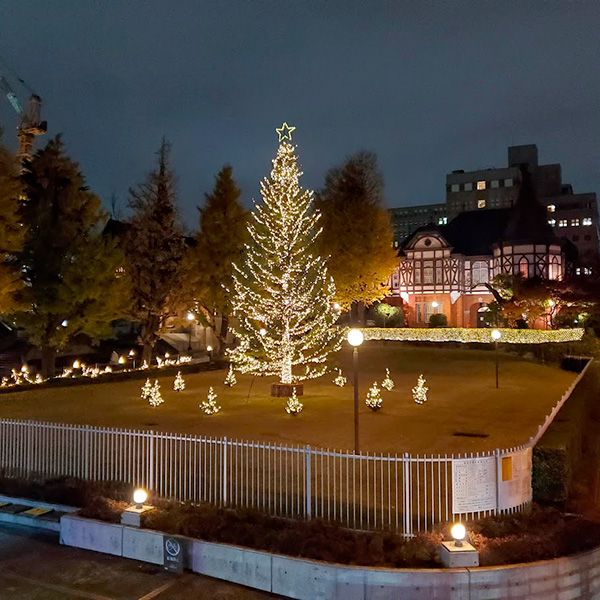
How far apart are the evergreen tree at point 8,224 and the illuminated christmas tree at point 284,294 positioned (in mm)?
8394

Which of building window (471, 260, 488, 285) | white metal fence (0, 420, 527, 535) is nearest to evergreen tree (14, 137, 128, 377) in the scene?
white metal fence (0, 420, 527, 535)

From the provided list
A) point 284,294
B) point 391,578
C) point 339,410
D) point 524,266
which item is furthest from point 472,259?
point 391,578

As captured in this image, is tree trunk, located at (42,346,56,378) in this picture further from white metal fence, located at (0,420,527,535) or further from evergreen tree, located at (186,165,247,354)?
white metal fence, located at (0,420,527,535)

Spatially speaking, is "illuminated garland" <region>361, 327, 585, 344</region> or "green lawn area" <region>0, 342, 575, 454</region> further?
"illuminated garland" <region>361, 327, 585, 344</region>

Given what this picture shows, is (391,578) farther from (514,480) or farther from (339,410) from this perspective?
(339,410)

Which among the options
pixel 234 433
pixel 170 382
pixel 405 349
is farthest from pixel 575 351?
pixel 234 433

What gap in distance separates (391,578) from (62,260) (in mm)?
21746

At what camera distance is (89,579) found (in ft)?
24.5

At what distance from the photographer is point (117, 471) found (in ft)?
33.6

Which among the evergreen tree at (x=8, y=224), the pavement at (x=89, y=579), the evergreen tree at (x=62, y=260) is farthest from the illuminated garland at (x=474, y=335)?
the pavement at (x=89, y=579)

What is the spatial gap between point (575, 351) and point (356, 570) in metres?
30.5

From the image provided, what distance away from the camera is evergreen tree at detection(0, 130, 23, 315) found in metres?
20.7

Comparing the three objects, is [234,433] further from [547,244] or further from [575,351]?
[547,244]

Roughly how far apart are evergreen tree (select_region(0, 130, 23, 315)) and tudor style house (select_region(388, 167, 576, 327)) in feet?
118
